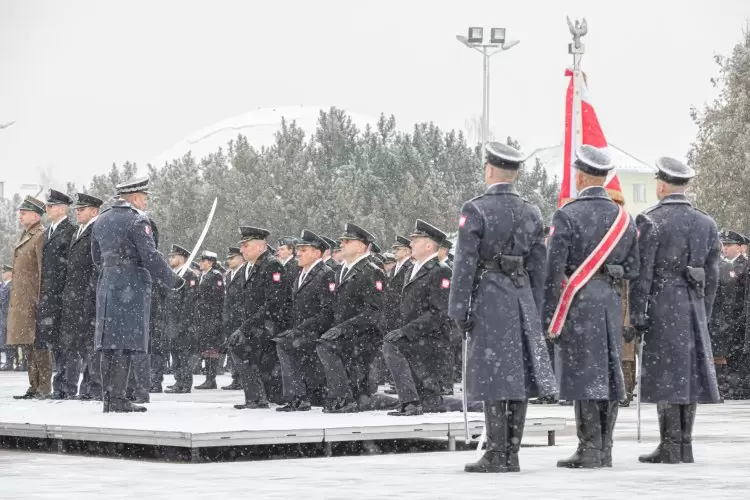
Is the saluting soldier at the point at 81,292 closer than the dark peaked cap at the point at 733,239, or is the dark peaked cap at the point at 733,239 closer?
the saluting soldier at the point at 81,292

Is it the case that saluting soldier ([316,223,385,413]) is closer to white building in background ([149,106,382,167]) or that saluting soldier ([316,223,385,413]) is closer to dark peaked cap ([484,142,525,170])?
dark peaked cap ([484,142,525,170])

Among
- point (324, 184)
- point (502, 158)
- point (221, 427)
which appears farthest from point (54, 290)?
point (324, 184)

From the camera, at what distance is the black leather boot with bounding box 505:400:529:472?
9992mm

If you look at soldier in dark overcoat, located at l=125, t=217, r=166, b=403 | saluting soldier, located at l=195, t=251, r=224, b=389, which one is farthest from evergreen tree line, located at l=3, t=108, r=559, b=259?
soldier in dark overcoat, located at l=125, t=217, r=166, b=403

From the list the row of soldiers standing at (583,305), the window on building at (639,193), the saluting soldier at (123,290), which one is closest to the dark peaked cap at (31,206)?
the saluting soldier at (123,290)

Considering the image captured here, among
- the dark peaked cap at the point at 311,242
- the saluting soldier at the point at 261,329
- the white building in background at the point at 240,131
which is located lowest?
the saluting soldier at the point at 261,329

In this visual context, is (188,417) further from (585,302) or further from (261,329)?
(585,302)

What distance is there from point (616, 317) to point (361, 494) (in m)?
2.58

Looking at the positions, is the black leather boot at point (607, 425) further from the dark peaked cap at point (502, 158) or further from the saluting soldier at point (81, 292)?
the saluting soldier at point (81, 292)

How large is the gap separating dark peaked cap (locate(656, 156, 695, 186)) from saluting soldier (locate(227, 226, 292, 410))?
5.35 m

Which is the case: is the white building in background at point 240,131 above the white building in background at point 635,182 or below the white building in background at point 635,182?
above

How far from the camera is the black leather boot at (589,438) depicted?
10.2m

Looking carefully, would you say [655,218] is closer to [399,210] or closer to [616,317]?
[616,317]

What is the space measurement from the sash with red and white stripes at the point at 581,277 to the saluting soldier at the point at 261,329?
5.60 metres
